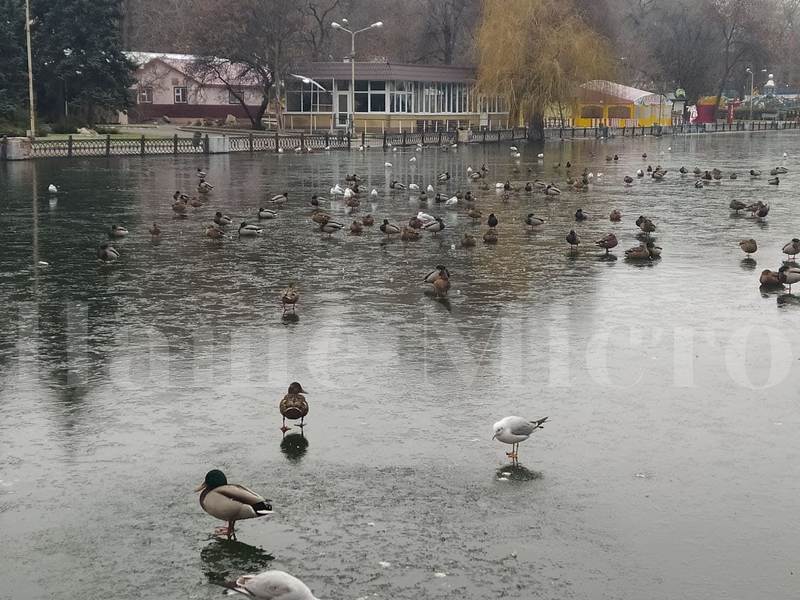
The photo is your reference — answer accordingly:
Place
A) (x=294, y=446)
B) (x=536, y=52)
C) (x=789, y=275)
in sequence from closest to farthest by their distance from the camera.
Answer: (x=294, y=446) < (x=789, y=275) < (x=536, y=52)

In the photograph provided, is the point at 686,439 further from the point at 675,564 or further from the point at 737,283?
the point at 737,283

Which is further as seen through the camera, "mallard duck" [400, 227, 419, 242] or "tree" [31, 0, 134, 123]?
"tree" [31, 0, 134, 123]

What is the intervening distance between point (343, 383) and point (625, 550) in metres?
4.66

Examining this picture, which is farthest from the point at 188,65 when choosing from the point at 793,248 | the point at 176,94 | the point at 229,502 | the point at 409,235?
the point at 229,502

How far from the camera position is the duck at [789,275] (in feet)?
52.5

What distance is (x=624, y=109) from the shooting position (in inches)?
3696

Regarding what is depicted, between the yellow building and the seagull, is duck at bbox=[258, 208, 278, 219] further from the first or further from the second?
the yellow building

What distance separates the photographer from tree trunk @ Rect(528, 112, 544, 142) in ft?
230

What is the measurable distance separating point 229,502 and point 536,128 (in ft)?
219

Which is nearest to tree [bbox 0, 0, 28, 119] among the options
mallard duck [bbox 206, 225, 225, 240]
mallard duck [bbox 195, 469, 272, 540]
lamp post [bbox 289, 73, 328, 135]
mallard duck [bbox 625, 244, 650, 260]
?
lamp post [bbox 289, 73, 328, 135]

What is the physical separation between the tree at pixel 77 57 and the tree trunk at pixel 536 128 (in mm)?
26962

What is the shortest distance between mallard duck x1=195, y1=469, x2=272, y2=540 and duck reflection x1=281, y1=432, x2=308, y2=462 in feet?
5.29

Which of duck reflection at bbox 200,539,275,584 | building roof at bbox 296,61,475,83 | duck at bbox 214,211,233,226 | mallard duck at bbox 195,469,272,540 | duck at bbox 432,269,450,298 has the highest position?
building roof at bbox 296,61,475,83

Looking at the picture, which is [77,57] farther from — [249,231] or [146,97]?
[249,231]
